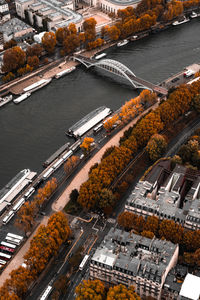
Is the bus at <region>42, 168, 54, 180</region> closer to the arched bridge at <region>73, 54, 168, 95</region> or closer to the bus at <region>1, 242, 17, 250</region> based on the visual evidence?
the bus at <region>1, 242, 17, 250</region>

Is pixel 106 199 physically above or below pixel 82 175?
below

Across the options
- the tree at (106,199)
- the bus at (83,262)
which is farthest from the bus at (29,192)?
the bus at (83,262)

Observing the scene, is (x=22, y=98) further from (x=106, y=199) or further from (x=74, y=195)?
(x=106, y=199)

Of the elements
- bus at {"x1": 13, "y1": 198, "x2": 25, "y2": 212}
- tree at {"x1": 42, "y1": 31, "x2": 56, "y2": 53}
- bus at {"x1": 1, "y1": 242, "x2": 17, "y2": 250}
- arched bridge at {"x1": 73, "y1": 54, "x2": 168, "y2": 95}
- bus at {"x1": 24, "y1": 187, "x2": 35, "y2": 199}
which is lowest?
bus at {"x1": 1, "y1": 242, "x2": 17, "y2": 250}

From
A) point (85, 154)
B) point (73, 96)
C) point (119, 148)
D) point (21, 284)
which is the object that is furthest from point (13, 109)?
point (21, 284)

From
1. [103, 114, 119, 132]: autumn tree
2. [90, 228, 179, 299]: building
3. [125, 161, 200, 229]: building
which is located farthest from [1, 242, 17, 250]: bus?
[103, 114, 119, 132]: autumn tree

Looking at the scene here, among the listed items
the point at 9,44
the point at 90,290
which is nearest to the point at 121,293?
the point at 90,290
